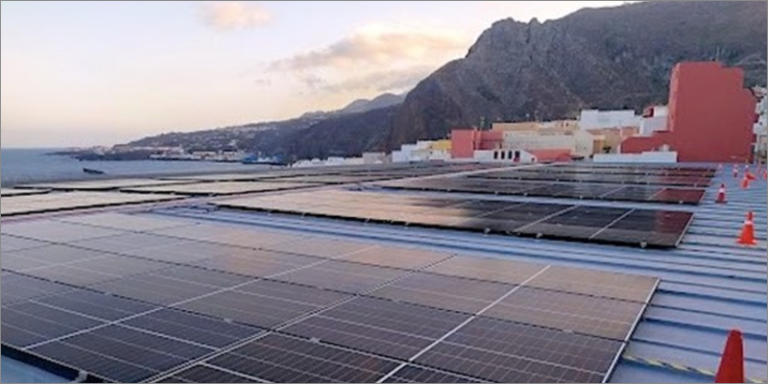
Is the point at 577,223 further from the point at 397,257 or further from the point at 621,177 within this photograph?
the point at 621,177

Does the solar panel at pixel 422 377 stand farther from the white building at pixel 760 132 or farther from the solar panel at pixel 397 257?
the white building at pixel 760 132

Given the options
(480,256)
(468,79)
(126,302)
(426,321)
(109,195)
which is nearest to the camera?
(426,321)

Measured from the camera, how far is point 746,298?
271 inches

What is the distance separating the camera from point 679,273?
801 cm

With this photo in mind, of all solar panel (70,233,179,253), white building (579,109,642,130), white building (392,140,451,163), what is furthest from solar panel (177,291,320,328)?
white building (579,109,642,130)

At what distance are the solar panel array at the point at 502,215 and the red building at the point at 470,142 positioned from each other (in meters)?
38.0

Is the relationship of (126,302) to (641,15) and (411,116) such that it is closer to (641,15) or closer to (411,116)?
(411,116)

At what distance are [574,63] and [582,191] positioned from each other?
130m

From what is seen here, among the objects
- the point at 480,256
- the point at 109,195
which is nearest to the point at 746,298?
the point at 480,256

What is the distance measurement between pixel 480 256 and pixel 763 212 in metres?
9.31

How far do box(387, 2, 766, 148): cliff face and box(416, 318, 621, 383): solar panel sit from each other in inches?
4834

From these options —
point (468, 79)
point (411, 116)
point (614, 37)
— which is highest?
point (614, 37)

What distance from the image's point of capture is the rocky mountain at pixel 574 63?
128 m

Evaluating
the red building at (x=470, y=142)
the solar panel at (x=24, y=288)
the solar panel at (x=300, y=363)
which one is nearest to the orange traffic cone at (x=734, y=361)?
the solar panel at (x=300, y=363)
